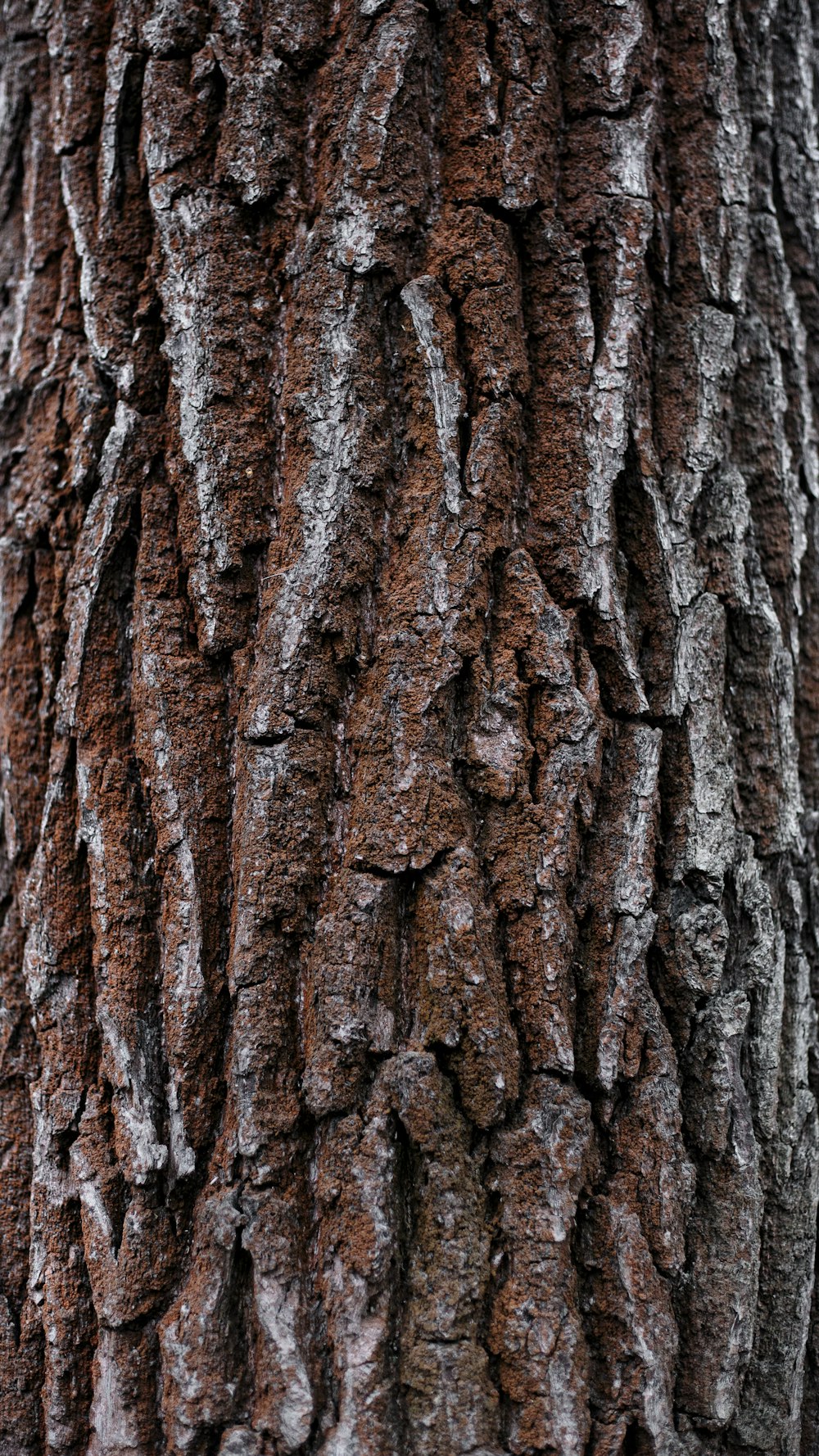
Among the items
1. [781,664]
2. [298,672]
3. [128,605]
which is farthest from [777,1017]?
[128,605]

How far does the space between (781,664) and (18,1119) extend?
56.8 inches

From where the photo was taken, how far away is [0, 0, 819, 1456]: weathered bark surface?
1278 mm

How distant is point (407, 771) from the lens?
134 cm

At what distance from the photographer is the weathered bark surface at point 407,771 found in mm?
1278

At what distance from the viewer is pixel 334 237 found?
4.77 feet

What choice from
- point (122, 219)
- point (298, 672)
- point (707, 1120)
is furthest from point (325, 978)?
point (122, 219)

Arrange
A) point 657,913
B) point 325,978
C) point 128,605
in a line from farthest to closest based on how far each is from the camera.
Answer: point 128,605 → point 657,913 → point 325,978

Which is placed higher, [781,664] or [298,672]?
[781,664]

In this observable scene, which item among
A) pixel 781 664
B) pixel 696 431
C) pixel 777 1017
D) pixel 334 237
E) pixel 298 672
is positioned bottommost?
pixel 777 1017

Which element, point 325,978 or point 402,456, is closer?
point 325,978

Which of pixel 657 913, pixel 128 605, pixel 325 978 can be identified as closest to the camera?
pixel 325 978

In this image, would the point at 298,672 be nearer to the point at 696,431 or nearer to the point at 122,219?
the point at 696,431

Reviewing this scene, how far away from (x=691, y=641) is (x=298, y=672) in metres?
0.61

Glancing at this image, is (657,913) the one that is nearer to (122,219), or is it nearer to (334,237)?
(334,237)
